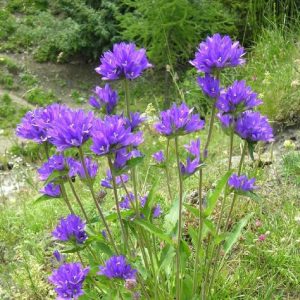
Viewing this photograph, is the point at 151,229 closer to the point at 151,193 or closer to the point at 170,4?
the point at 151,193

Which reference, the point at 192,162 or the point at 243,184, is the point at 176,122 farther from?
the point at 243,184

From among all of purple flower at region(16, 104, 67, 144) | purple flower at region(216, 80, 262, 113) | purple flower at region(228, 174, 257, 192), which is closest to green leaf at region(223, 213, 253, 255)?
purple flower at region(228, 174, 257, 192)

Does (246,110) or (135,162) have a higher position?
(246,110)

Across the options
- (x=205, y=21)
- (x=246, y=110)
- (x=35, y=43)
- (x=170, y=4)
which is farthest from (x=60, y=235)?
(x=35, y=43)

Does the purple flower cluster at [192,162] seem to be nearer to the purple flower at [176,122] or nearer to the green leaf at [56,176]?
the purple flower at [176,122]

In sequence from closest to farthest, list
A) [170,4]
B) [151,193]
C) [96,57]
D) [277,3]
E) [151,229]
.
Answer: [151,229]
[151,193]
[170,4]
[277,3]
[96,57]

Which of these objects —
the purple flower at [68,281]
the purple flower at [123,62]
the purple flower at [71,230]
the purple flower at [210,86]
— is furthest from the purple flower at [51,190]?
the purple flower at [210,86]

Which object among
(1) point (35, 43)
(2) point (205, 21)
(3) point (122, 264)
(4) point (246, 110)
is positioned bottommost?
(1) point (35, 43)

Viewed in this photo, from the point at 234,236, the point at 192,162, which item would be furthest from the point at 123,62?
the point at 234,236
